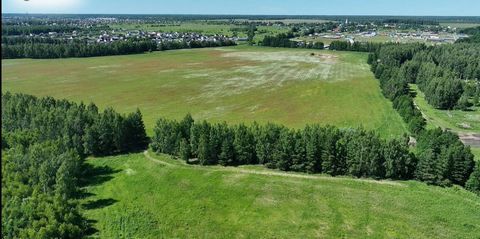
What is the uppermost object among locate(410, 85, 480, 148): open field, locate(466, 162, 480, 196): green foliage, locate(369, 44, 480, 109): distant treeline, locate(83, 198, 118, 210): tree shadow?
locate(369, 44, 480, 109): distant treeline

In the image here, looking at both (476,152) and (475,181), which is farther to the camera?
(476,152)

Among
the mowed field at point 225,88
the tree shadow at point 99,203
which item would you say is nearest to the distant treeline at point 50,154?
the tree shadow at point 99,203

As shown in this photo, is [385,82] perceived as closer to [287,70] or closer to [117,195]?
[287,70]

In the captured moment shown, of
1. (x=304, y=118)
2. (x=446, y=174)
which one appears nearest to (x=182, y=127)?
(x=304, y=118)

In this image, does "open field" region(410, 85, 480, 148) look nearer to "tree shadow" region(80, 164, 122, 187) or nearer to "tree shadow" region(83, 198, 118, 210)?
"tree shadow" region(83, 198, 118, 210)

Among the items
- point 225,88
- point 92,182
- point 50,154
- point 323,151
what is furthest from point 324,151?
point 225,88

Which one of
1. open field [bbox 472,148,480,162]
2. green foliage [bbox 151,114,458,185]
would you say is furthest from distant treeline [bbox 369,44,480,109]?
green foliage [bbox 151,114,458,185]

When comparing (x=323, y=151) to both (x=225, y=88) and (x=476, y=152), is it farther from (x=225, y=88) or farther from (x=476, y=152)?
(x=225, y=88)
